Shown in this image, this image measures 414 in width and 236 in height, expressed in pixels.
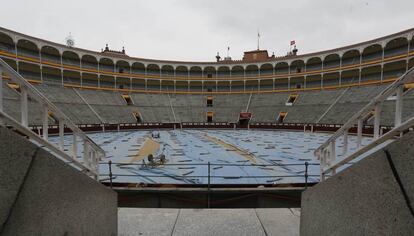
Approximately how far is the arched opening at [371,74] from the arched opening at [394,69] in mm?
911

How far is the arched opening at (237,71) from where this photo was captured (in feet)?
147

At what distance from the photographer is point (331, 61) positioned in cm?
3788

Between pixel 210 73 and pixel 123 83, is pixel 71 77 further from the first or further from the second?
pixel 210 73

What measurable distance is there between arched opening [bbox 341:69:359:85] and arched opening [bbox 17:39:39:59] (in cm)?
5535

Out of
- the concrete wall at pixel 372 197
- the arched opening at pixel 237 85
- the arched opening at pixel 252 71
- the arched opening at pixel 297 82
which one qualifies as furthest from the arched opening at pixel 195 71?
the concrete wall at pixel 372 197

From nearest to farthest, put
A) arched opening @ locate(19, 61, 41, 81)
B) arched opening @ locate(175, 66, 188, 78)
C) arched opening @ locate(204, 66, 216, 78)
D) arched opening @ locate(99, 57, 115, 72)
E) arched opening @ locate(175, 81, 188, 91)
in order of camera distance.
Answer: arched opening @ locate(19, 61, 41, 81)
arched opening @ locate(99, 57, 115, 72)
arched opening @ locate(175, 81, 188, 91)
arched opening @ locate(175, 66, 188, 78)
arched opening @ locate(204, 66, 216, 78)

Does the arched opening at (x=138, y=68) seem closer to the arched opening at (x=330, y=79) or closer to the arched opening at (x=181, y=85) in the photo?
the arched opening at (x=181, y=85)

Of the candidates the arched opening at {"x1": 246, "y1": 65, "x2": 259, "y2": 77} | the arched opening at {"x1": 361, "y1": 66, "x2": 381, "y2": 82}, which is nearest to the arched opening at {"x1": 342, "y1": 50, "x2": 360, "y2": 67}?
the arched opening at {"x1": 361, "y1": 66, "x2": 381, "y2": 82}

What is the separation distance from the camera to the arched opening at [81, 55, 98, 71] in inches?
1473

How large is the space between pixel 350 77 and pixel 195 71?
32.5 metres

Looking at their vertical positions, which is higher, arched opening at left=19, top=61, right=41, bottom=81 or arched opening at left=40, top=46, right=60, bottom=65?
arched opening at left=40, top=46, right=60, bottom=65

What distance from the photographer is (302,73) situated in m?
39.3

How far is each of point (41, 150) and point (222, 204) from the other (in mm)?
5067

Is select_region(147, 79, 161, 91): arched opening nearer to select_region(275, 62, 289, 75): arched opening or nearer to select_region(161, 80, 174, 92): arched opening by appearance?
select_region(161, 80, 174, 92): arched opening
